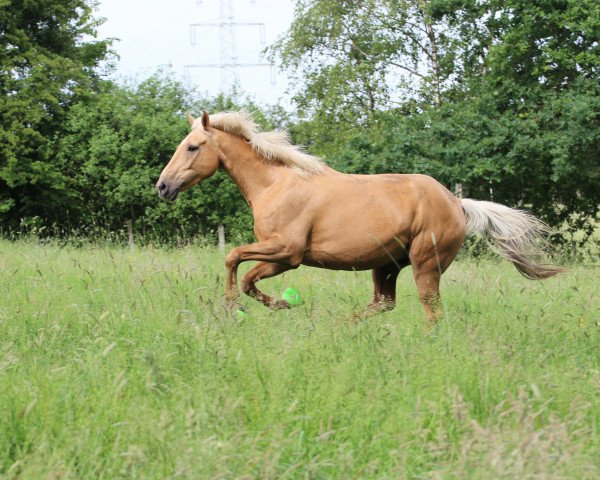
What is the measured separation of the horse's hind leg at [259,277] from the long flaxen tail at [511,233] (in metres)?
1.93

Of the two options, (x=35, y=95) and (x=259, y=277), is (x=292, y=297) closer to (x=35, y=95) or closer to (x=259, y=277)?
(x=259, y=277)

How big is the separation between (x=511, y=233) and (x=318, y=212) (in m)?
1.97

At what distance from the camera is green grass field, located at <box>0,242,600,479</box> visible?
10.6 feet

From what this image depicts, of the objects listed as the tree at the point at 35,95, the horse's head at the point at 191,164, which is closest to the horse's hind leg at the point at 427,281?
the horse's head at the point at 191,164

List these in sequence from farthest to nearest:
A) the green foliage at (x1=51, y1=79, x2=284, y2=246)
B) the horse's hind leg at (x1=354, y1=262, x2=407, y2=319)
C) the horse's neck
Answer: the green foliage at (x1=51, y1=79, x2=284, y2=246) < the horse's hind leg at (x1=354, y1=262, x2=407, y2=319) < the horse's neck

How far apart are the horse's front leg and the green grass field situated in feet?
2.29

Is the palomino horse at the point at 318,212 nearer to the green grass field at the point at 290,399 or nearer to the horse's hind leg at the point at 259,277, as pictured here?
the horse's hind leg at the point at 259,277

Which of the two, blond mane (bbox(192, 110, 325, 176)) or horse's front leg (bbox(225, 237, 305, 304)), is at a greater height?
blond mane (bbox(192, 110, 325, 176))

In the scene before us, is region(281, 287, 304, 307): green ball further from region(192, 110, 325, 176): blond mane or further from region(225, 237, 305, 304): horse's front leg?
region(192, 110, 325, 176): blond mane

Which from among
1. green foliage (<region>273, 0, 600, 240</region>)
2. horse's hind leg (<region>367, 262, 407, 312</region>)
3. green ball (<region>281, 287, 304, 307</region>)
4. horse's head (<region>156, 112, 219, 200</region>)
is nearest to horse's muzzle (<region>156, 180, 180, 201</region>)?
horse's head (<region>156, 112, 219, 200</region>)

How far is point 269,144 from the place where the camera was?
7.59 m

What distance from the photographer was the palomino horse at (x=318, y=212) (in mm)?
7188

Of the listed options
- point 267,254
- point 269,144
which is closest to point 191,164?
point 269,144

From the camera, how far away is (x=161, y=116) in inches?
934
